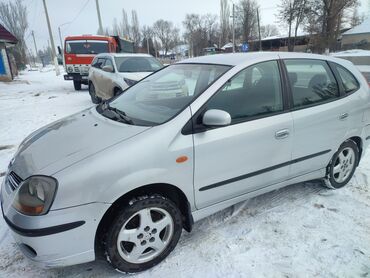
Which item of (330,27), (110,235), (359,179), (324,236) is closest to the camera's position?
(110,235)

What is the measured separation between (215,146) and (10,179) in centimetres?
167

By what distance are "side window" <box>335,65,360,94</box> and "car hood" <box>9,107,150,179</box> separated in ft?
8.14

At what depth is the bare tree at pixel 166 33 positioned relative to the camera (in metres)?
72.3

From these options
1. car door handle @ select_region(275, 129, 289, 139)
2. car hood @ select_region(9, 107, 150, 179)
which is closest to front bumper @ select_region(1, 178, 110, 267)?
car hood @ select_region(9, 107, 150, 179)

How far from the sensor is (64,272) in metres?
2.28

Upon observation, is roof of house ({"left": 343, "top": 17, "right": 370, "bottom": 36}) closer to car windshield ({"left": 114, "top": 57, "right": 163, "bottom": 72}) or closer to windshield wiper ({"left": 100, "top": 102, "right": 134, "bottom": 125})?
car windshield ({"left": 114, "top": 57, "right": 163, "bottom": 72})

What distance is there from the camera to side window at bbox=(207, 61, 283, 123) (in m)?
2.48

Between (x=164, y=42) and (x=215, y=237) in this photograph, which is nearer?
(x=215, y=237)

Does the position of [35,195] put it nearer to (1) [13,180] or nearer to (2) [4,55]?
(1) [13,180]

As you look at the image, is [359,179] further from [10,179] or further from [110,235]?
[10,179]

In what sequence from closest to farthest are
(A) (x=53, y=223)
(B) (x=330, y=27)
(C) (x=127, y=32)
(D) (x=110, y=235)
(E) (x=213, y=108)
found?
(A) (x=53, y=223) → (D) (x=110, y=235) → (E) (x=213, y=108) → (B) (x=330, y=27) → (C) (x=127, y=32)

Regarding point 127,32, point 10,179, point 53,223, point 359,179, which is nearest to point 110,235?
point 53,223

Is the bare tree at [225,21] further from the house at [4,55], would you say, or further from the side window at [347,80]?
the side window at [347,80]

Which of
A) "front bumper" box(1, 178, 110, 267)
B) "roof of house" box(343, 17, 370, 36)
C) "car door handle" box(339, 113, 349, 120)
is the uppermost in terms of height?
"roof of house" box(343, 17, 370, 36)
